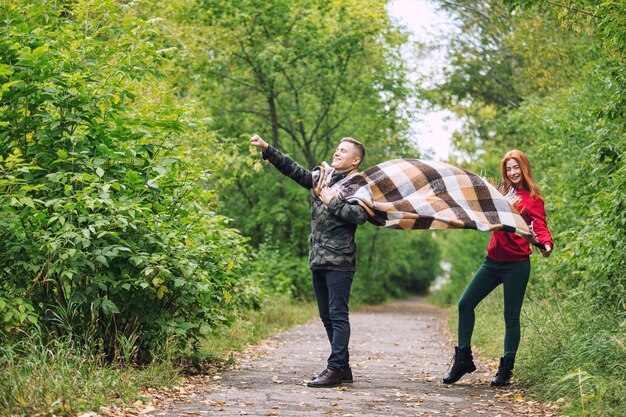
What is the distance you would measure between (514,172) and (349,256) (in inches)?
69.4

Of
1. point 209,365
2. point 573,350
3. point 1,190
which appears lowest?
point 209,365

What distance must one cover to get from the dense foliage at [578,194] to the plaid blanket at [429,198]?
1052mm

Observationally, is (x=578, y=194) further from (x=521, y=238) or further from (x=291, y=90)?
(x=291, y=90)

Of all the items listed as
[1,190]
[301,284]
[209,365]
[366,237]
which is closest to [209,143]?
[301,284]

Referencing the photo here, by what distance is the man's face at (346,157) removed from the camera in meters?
7.10

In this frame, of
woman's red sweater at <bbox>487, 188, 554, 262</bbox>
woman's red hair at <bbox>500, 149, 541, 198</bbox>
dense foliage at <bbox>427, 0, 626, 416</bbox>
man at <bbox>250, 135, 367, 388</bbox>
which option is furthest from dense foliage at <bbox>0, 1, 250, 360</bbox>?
dense foliage at <bbox>427, 0, 626, 416</bbox>

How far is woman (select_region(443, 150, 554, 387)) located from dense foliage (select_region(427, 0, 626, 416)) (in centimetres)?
42

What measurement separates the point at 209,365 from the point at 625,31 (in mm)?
5268

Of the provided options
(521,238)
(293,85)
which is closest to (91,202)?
(521,238)

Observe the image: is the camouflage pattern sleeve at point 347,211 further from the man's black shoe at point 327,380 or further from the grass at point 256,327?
the grass at point 256,327

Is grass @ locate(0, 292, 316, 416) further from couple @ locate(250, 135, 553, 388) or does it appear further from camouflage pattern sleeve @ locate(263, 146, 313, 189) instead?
camouflage pattern sleeve @ locate(263, 146, 313, 189)

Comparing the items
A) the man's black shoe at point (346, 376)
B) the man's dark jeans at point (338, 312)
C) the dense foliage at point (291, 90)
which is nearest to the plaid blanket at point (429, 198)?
the man's dark jeans at point (338, 312)

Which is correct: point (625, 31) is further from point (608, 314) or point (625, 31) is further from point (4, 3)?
point (4, 3)

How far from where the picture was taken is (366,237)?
3231cm
